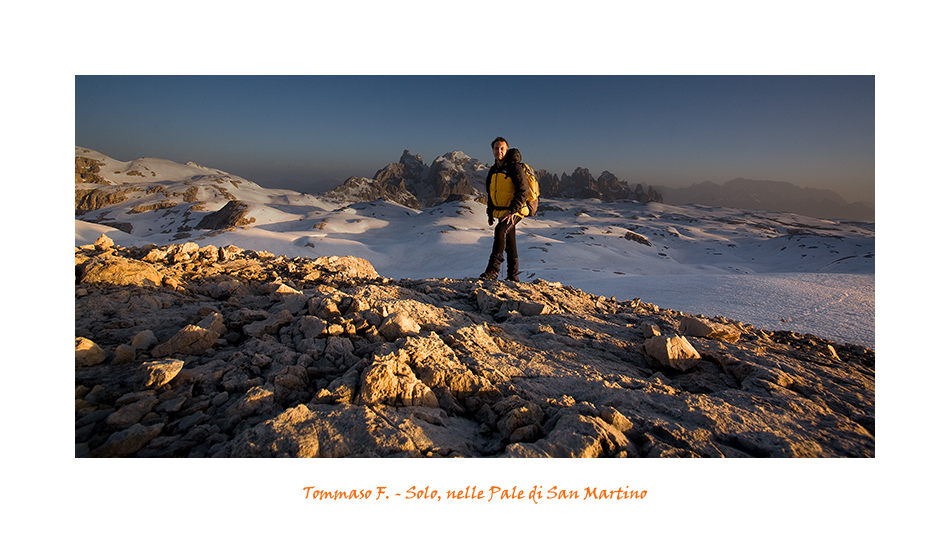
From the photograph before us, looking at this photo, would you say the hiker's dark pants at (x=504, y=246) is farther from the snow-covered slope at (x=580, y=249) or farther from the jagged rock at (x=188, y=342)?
the jagged rock at (x=188, y=342)

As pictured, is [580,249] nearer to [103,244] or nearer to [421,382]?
[103,244]

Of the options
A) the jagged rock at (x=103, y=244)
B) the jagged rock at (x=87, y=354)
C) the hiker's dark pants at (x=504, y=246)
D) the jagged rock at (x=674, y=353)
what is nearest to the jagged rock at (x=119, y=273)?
the jagged rock at (x=103, y=244)

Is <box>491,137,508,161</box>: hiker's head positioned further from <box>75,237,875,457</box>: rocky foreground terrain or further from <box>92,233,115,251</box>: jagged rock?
<box>92,233,115,251</box>: jagged rock

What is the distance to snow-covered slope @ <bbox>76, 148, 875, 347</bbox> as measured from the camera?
6602mm

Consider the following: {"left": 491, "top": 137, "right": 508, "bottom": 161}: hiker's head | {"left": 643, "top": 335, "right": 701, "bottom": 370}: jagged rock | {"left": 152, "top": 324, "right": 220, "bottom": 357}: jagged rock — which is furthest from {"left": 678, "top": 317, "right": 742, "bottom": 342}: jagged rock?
{"left": 152, "top": 324, "right": 220, "bottom": 357}: jagged rock

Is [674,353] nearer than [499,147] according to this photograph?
Yes

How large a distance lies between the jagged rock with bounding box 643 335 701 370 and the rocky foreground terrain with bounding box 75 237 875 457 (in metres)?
0.01

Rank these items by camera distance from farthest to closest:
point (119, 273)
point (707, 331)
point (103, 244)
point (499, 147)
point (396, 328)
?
point (499, 147)
point (103, 244)
point (119, 273)
point (707, 331)
point (396, 328)

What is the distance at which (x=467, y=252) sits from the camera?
31.3 m

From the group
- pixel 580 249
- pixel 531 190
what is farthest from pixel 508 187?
pixel 580 249

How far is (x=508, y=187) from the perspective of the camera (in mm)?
6121

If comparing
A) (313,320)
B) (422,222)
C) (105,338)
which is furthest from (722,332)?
(422,222)

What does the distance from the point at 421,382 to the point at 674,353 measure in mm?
2193

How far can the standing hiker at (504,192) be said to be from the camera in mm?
5988
